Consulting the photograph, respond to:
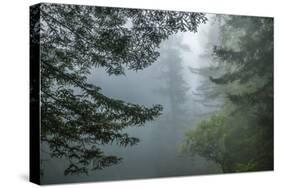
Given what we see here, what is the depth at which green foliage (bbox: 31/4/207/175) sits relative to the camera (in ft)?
34.4

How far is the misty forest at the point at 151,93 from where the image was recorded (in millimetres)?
10594

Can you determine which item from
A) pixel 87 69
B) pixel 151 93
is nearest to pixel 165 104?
pixel 151 93

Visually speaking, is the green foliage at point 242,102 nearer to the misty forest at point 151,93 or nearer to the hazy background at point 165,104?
the misty forest at point 151,93

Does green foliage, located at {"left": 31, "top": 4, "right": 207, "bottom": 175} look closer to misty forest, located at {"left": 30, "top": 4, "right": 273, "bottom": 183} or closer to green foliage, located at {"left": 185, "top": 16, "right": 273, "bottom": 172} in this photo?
misty forest, located at {"left": 30, "top": 4, "right": 273, "bottom": 183}

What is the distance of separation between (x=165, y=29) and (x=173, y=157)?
212 centimetres

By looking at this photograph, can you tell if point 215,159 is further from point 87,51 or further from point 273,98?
point 87,51

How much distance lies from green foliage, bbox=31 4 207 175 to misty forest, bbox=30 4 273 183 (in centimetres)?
2

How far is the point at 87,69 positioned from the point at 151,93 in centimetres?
118

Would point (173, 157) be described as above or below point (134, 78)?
below

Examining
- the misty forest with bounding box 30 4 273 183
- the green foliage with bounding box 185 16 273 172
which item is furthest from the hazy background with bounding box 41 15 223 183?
the green foliage with bounding box 185 16 273 172

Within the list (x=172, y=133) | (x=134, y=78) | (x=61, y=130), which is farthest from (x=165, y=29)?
(x=61, y=130)

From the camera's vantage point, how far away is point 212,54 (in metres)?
11.9

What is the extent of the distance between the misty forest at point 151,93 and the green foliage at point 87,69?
0.02 metres

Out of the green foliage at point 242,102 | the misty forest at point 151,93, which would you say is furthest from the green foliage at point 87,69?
the green foliage at point 242,102
